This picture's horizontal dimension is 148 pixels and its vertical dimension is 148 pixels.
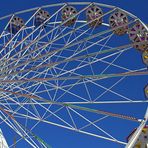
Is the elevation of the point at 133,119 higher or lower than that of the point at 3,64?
→ lower

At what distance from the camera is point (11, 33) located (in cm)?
2669

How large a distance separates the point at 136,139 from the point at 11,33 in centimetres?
1356

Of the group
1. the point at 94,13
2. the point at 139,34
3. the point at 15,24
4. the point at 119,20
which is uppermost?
the point at 15,24

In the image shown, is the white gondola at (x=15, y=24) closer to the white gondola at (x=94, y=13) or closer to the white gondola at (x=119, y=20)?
the white gondola at (x=94, y=13)

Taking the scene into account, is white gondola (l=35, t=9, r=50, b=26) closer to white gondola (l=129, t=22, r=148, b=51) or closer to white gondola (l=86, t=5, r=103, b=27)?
white gondola (l=86, t=5, r=103, b=27)

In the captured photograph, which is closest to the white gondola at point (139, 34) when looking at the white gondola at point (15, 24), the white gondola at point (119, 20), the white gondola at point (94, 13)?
the white gondola at point (119, 20)

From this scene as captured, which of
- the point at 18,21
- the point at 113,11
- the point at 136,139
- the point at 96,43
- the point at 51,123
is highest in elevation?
the point at 18,21

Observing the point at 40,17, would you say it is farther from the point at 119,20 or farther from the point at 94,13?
the point at 119,20

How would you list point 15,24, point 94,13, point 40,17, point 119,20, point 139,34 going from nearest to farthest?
point 139,34
point 119,20
point 94,13
point 40,17
point 15,24

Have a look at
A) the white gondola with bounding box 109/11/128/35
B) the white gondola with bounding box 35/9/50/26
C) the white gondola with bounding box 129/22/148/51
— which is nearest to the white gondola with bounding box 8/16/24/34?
the white gondola with bounding box 35/9/50/26

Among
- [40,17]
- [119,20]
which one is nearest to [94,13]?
[119,20]

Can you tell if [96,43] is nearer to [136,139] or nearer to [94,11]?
[94,11]

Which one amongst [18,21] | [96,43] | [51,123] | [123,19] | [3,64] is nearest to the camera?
[51,123]

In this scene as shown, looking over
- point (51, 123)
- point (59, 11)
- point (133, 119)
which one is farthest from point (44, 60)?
point (133, 119)
